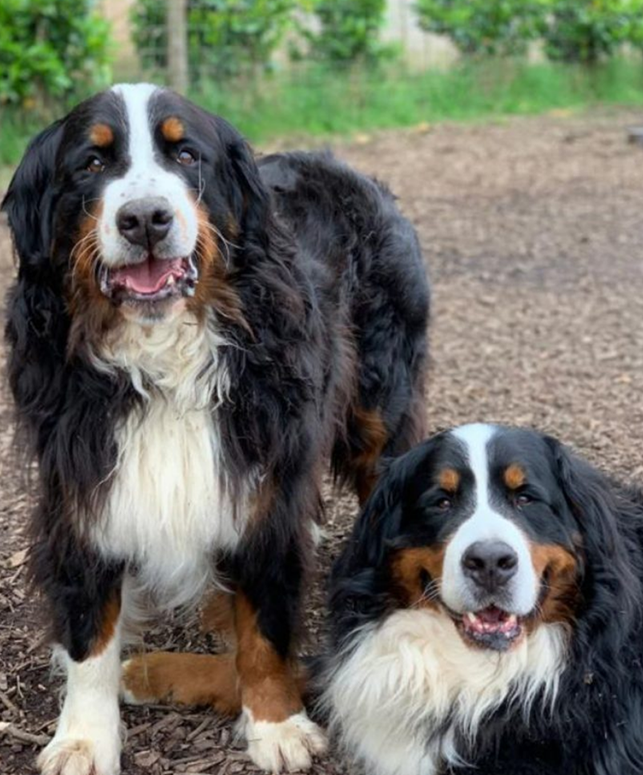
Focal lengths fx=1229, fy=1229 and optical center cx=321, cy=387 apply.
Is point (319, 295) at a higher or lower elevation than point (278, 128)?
higher

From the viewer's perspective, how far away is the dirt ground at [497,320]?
141 inches

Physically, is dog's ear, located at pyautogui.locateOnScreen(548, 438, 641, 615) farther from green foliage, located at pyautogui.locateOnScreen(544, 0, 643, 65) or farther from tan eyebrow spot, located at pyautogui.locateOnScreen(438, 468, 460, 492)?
green foliage, located at pyautogui.locateOnScreen(544, 0, 643, 65)

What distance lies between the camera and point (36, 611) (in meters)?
3.61

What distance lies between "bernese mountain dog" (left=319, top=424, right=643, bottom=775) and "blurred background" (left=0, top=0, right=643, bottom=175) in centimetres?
803

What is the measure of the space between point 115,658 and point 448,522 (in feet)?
3.26

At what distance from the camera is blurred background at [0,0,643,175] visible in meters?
10.6

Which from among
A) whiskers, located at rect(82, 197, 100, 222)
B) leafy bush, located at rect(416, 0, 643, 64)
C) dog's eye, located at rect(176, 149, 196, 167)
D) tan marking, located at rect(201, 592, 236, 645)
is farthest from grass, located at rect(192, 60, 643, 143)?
whiskers, located at rect(82, 197, 100, 222)

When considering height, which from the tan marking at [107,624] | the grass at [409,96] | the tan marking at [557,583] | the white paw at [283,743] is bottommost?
the grass at [409,96]

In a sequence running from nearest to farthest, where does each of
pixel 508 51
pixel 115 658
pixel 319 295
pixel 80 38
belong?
pixel 115 658 < pixel 319 295 < pixel 80 38 < pixel 508 51

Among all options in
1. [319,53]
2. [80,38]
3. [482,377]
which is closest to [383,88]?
[319,53]

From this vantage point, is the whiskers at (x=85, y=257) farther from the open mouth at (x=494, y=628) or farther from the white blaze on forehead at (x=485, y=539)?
the open mouth at (x=494, y=628)

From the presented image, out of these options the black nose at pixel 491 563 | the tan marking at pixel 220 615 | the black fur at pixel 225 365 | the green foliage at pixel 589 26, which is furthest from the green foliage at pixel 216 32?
the black nose at pixel 491 563

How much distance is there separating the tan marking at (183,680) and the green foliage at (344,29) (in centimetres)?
1106

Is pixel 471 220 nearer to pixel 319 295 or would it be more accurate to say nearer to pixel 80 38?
pixel 80 38
